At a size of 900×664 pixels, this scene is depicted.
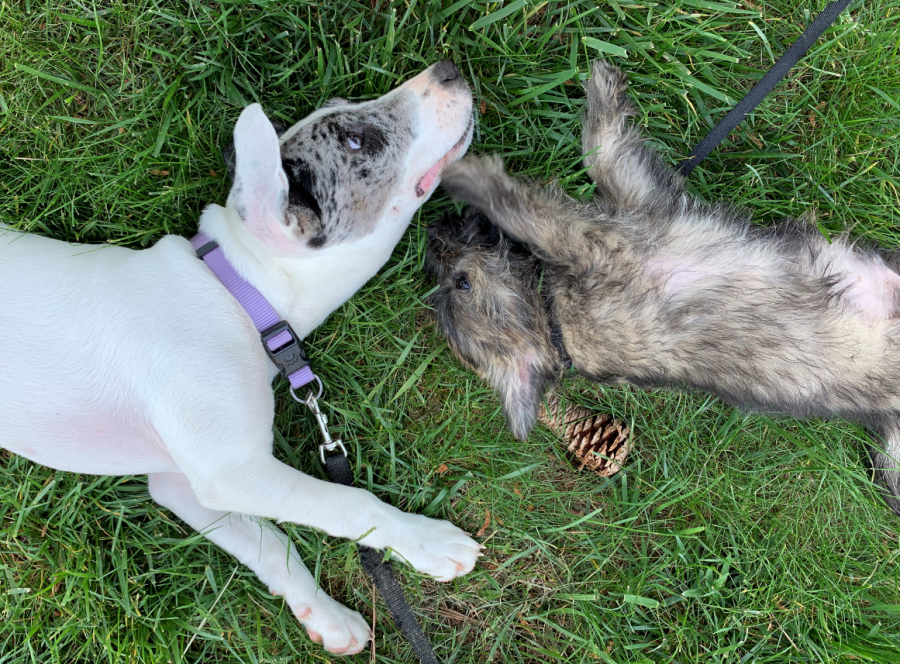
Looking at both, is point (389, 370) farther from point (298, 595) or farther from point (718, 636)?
point (718, 636)

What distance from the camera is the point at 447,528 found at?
4.09 m

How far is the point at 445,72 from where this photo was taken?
11.1 ft

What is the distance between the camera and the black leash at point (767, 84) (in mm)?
3695

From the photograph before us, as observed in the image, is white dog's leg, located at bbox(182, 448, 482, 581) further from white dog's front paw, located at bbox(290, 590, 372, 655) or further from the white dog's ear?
the white dog's ear

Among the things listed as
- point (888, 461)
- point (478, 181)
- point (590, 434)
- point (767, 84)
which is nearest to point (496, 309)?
point (478, 181)

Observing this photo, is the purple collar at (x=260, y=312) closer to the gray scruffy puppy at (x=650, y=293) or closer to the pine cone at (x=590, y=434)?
the gray scruffy puppy at (x=650, y=293)

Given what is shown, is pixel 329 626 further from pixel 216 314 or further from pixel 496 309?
pixel 496 309

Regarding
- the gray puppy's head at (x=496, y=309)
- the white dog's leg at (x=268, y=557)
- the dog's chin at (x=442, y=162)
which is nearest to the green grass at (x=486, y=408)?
the white dog's leg at (x=268, y=557)

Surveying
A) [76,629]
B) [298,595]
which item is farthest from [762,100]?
[76,629]

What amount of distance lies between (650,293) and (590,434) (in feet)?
3.77

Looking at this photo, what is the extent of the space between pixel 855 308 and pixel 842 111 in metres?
1.47

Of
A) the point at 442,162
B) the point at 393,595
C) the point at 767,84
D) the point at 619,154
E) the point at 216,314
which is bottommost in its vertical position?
the point at 393,595

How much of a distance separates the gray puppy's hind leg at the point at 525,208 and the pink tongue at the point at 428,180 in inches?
7.5

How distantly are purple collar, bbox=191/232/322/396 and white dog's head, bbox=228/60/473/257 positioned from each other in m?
0.30
